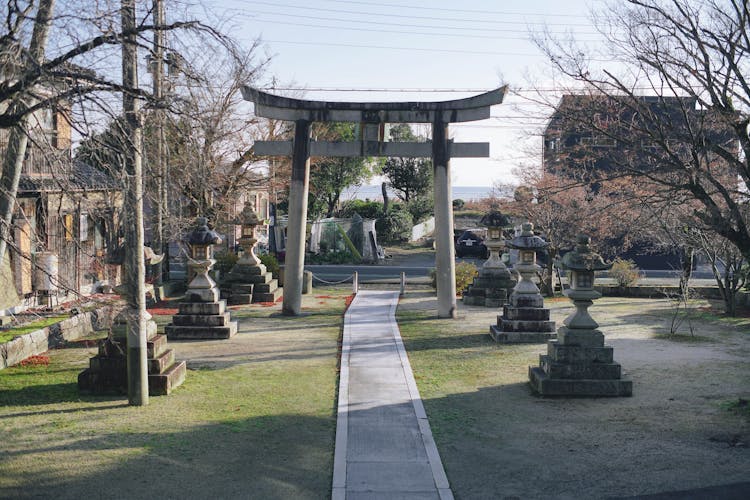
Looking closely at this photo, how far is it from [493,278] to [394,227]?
23.7 meters

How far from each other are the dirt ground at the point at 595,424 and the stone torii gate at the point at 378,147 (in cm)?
401

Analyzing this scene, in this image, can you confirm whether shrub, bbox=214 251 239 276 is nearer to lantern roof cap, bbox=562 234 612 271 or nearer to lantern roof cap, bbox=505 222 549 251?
lantern roof cap, bbox=505 222 549 251

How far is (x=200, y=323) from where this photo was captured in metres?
15.3

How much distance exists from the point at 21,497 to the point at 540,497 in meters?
4.86

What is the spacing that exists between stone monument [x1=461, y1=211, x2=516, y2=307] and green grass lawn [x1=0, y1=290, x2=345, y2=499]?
8930 mm

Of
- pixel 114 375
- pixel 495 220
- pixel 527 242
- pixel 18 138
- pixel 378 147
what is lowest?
pixel 114 375

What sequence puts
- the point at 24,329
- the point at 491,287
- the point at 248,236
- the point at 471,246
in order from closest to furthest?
the point at 24,329, the point at 491,287, the point at 248,236, the point at 471,246

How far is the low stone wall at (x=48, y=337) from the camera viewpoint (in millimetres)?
11984

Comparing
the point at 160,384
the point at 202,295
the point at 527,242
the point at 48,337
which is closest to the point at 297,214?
the point at 202,295

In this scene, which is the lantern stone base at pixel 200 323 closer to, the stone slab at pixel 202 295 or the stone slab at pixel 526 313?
the stone slab at pixel 202 295

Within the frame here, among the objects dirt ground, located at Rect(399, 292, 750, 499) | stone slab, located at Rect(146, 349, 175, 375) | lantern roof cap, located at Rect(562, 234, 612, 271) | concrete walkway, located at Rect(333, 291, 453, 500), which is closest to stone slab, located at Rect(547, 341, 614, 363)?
dirt ground, located at Rect(399, 292, 750, 499)

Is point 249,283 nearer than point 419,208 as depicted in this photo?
Yes

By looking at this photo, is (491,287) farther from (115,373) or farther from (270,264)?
(115,373)

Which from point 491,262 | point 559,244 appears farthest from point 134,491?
point 559,244
